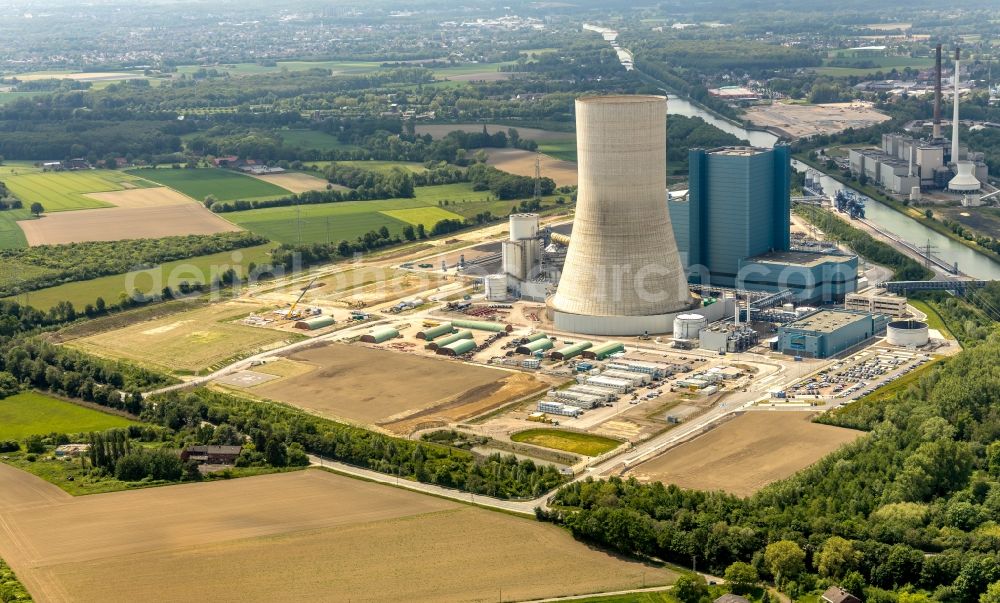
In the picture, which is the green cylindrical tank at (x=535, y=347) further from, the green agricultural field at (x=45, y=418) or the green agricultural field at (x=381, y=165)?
the green agricultural field at (x=381, y=165)

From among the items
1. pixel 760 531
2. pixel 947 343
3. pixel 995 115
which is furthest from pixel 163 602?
pixel 995 115

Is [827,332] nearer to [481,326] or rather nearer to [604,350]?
[604,350]

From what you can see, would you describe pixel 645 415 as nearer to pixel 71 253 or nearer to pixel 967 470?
pixel 967 470

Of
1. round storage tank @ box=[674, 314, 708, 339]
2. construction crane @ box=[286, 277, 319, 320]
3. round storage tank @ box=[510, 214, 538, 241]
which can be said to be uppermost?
round storage tank @ box=[510, 214, 538, 241]

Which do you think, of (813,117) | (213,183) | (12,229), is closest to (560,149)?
(213,183)

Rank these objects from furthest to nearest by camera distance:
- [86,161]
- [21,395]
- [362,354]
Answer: [86,161], [362,354], [21,395]

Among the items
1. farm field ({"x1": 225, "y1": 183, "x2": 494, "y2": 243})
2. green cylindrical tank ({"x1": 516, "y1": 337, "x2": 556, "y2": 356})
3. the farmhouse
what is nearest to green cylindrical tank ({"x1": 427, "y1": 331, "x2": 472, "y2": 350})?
green cylindrical tank ({"x1": 516, "y1": 337, "x2": 556, "y2": 356})

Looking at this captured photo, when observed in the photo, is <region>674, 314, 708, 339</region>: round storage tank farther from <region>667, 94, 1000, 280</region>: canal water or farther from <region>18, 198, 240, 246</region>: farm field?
<region>18, 198, 240, 246</region>: farm field
